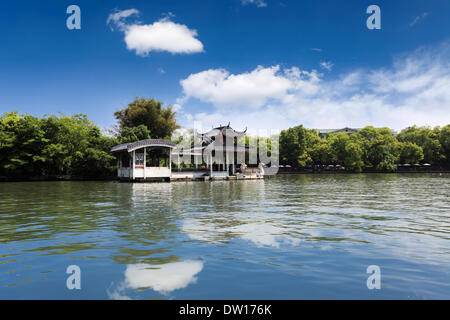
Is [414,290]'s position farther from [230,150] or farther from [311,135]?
[311,135]

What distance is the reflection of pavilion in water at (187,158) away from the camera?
2977 centimetres

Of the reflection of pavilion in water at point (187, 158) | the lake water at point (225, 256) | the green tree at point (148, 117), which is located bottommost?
the lake water at point (225, 256)

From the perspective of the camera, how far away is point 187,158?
3959 centimetres

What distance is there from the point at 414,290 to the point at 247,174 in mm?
33602

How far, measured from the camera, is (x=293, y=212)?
10.2 m

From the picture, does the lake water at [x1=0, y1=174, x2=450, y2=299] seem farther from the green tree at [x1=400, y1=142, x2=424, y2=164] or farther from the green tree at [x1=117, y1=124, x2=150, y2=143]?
the green tree at [x1=400, y1=142, x2=424, y2=164]

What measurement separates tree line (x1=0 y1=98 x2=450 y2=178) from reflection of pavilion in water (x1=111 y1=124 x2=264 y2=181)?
4888 millimetres

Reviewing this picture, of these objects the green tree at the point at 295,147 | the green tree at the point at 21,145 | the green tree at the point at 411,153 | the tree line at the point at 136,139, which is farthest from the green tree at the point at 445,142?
the green tree at the point at 21,145

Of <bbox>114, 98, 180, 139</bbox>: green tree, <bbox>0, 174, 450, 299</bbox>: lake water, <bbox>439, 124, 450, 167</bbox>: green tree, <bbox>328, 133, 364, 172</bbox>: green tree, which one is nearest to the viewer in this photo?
<bbox>0, 174, 450, 299</bbox>: lake water

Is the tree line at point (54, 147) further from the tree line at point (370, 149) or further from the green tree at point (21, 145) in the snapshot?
the tree line at point (370, 149)

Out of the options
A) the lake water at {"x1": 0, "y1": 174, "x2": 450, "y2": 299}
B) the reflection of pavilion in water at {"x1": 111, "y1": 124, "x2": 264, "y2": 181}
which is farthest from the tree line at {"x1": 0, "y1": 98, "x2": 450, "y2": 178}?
the lake water at {"x1": 0, "y1": 174, "x2": 450, "y2": 299}

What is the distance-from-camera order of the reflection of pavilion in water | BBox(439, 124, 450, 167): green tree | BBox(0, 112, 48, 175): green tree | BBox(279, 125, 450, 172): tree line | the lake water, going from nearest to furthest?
the lake water
the reflection of pavilion in water
BBox(0, 112, 48, 175): green tree
BBox(279, 125, 450, 172): tree line
BBox(439, 124, 450, 167): green tree

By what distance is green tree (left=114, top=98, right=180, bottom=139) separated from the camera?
44.3m
